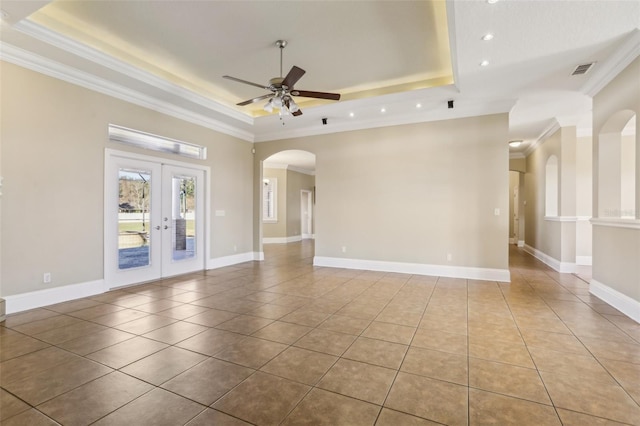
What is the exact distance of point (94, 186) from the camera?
14.6ft

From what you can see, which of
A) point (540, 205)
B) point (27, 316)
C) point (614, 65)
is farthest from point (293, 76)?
point (540, 205)

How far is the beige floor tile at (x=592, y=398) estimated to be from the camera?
184cm

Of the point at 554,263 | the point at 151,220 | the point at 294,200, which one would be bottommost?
the point at 554,263

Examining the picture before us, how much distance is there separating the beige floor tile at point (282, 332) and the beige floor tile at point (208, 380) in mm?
576

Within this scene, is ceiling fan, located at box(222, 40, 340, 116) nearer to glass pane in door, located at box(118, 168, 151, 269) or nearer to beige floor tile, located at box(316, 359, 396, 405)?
glass pane in door, located at box(118, 168, 151, 269)

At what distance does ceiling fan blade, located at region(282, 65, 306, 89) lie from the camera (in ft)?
11.0

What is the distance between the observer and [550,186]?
7.34 m

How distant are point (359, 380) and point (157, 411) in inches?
53.9

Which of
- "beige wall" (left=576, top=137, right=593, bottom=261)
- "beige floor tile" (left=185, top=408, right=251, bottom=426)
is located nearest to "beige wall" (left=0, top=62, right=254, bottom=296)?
"beige floor tile" (left=185, top=408, right=251, bottom=426)

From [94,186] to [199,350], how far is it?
11.0ft

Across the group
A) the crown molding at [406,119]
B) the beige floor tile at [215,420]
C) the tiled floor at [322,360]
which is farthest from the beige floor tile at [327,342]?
the crown molding at [406,119]

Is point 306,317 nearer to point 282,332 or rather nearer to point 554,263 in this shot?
point 282,332

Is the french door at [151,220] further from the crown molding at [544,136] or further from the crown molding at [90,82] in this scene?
the crown molding at [544,136]

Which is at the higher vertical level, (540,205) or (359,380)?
(540,205)
